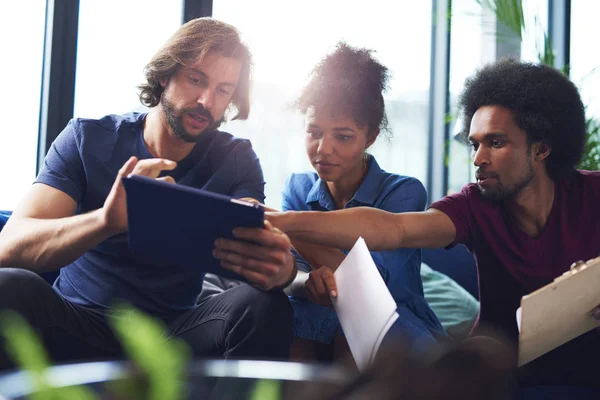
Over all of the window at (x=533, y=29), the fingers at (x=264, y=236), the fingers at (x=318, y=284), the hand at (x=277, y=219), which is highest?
the window at (x=533, y=29)

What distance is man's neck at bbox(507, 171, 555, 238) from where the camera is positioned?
1581mm

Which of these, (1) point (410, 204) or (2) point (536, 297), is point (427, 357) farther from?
(1) point (410, 204)

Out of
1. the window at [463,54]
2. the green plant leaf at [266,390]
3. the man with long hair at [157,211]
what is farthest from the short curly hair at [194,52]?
the window at [463,54]

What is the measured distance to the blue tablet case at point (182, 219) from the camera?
1049 millimetres

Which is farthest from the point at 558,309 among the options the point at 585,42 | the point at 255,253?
the point at 585,42

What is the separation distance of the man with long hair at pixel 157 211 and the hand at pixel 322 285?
0.18 feet

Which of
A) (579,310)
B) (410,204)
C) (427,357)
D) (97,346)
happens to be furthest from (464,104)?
(427,357)

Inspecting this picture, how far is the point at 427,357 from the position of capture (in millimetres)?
276

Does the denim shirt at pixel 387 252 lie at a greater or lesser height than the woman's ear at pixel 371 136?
lesser

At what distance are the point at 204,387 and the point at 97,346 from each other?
1.11 metres

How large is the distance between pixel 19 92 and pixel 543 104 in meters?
1.73

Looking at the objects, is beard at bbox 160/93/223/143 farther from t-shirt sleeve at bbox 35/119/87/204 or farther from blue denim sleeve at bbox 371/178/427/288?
blue denim sleeve at bbox 371/178/427/288

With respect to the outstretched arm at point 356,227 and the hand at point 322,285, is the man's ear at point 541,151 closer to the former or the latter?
the outstretched arm at point 356,227

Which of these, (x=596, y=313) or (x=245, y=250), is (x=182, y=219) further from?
(x=596, y=313)
